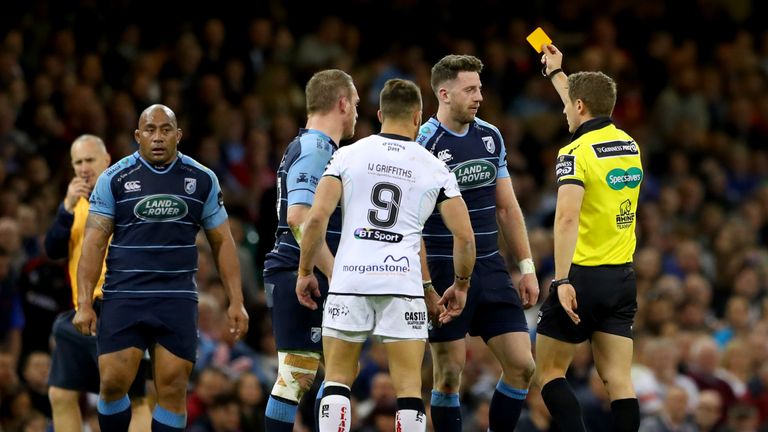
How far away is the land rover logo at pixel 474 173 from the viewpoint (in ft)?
31.2

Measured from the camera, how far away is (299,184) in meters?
9.07

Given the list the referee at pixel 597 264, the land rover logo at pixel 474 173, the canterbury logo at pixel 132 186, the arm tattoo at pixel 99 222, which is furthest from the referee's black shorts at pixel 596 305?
the arm tattoo at pixel 99 222

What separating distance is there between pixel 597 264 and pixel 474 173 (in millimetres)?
1069

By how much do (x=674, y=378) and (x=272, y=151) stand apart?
5571 mm

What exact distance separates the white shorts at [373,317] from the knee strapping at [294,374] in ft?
3.05

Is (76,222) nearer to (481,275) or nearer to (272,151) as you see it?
(481,275)

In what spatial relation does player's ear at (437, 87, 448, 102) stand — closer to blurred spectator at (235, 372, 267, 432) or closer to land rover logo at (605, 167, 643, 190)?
land rover logo at (605, 167, 643, 190)

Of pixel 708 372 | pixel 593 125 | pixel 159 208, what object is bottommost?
pixel 708 372

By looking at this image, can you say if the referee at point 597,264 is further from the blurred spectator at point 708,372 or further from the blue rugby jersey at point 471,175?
the blurred spectator at point 708,372

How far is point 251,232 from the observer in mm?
15617

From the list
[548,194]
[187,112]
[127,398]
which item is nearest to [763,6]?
→ [548,194]

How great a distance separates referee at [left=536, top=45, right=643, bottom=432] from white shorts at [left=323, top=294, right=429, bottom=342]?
48.3 inches

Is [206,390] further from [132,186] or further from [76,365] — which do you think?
[132,186]

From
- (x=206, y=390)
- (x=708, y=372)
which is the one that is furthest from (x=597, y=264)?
(x=708, y=372)
